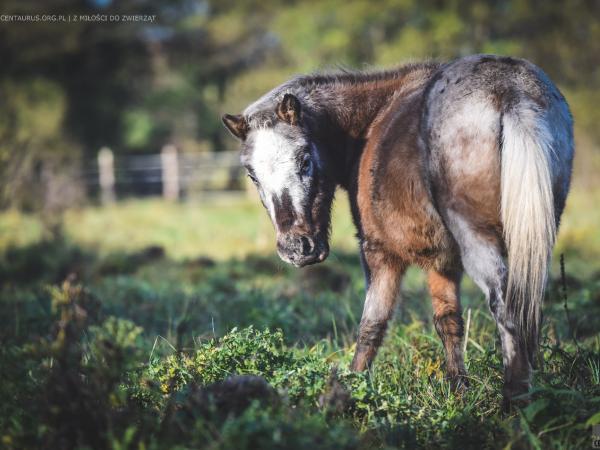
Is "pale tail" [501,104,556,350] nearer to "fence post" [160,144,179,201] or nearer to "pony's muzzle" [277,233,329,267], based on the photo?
"pony's muzzle" [277,233,329,267]

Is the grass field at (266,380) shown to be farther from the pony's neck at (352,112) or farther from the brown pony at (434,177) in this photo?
the pony's neck at (352,112)

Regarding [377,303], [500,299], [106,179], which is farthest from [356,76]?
[106,179]

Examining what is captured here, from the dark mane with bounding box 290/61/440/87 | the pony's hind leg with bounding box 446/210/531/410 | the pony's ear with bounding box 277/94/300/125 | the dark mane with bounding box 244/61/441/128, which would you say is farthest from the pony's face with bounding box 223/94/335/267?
the pony's hind leg with bounding box 446/210/531/410

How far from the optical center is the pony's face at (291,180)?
340 centimetres

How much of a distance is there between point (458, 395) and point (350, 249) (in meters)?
6.22

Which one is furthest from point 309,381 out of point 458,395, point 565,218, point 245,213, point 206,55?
point 206,55

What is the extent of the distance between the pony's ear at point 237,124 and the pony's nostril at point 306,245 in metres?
0.86

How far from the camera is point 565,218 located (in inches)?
423

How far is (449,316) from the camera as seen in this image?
365 cm

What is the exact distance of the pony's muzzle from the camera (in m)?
3.38

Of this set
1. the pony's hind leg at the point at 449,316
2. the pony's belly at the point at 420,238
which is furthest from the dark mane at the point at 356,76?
the pony's hind leg at the point at 449,316

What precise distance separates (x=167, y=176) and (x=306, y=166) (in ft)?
63.1

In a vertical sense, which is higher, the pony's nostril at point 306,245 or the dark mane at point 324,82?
the dark mane at point 324,82

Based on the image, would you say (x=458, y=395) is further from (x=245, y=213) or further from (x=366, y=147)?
(x=245, y=213)
